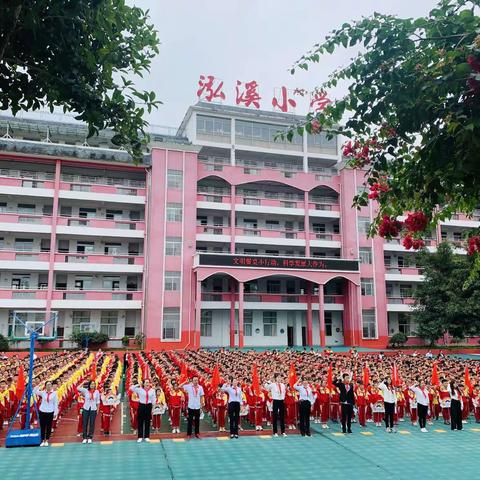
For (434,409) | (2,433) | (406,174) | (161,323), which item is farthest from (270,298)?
(406,174)

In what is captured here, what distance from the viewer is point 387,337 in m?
32.9

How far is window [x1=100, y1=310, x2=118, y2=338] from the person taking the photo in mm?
30125

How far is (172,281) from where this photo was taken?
2944 cm

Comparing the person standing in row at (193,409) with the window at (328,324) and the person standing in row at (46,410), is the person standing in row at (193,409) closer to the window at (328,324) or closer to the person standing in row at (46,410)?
the person standing in row at (46,410)

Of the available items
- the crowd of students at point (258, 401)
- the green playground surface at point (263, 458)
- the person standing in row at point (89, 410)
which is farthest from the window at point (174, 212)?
the green playground surface at point (263, 458)

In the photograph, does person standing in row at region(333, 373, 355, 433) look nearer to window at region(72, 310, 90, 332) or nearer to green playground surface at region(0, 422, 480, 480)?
green playground surface at region(0, 422, 480, 480)

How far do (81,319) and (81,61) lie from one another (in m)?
27.0

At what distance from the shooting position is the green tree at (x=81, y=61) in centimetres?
464

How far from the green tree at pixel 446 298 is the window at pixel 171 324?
15.1 m

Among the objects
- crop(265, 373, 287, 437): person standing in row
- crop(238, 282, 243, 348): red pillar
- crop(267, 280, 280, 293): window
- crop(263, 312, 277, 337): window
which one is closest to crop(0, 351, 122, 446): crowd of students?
crop(265, 373, 287, 437): person standing in row

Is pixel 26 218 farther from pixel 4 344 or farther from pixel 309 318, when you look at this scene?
pixel 309 318

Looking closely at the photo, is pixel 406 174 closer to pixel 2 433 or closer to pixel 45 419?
pixel 45 419

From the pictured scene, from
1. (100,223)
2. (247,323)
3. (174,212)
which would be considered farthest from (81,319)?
(247,323)

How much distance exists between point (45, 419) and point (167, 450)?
9.32ft
